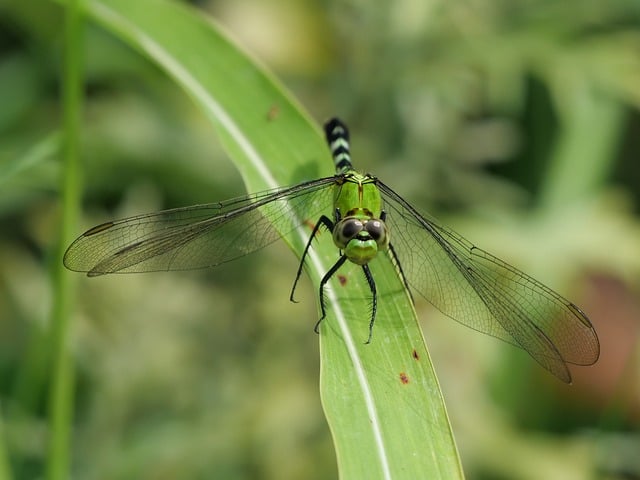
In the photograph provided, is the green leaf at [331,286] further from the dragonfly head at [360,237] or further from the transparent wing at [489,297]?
the transparent wing at [489,297]

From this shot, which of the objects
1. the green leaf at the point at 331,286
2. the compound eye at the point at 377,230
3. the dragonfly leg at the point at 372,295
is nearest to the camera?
the green leaf at the point at 331,286

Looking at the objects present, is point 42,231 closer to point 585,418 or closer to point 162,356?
point 162,356

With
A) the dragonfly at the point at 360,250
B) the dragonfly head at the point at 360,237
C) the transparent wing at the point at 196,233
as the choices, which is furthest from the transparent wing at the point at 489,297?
the transparent wing at the point at 196,233

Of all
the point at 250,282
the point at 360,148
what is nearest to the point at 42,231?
the point at 250,282

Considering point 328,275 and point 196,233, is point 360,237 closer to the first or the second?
point 328,275

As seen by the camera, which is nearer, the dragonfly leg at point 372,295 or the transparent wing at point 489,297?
the dragonfly leg at point 372,295
